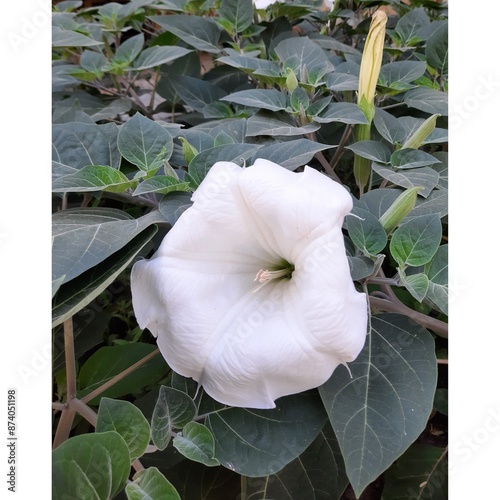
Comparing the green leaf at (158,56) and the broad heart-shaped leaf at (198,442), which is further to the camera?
the green leaf at (158,56)

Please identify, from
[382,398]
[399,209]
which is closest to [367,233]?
[399,209]

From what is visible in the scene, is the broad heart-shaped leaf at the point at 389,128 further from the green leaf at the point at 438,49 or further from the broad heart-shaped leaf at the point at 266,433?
the broad heart-shaped leaf at the point at 266,433

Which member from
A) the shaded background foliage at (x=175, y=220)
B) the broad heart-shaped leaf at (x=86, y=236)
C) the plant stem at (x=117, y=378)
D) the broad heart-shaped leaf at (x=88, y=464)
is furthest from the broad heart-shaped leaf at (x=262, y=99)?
the broad heart-shaped leaf at (x=88, y=464)

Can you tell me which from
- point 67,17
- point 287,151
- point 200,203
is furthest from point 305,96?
point 67,17

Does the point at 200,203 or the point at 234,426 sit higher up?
the point at 200,203

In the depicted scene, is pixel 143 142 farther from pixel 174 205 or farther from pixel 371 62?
pixel 371 62

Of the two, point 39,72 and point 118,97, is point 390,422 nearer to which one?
point 39,72

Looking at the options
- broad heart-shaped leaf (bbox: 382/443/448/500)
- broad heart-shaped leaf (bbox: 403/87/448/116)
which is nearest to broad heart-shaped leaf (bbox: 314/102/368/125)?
broad heart-shaped leaf (bbox: 403/87/448/116)
